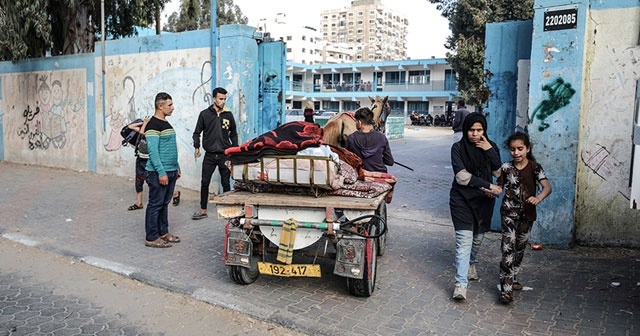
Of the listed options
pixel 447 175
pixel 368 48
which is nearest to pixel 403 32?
pixel 368 48

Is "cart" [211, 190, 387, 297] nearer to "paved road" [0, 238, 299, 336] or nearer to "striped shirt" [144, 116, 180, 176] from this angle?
"paved road" [0, 238, 299, 336]

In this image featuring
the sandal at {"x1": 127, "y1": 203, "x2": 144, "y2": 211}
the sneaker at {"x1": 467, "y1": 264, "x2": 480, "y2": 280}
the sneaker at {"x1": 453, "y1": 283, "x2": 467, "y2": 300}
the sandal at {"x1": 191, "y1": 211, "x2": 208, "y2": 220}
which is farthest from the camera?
the sandal at {"x1": 127, "y1": 203, "x2": 144, "y2": 211}

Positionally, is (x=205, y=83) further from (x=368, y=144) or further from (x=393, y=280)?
(x=393, y=280)

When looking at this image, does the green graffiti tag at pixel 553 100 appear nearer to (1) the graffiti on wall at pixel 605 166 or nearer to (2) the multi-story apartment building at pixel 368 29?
(1) the graffiti on wall at pixel 605 166

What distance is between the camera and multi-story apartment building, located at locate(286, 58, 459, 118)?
5216 centimetres

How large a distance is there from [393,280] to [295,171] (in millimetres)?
1633

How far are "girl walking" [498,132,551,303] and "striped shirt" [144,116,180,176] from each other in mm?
3729

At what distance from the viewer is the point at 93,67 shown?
464 inches

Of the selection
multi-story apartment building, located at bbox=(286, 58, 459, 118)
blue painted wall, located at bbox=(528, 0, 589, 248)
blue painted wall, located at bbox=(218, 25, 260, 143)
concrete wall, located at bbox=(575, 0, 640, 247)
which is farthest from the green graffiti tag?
multi-story apartment building, located at bbox=(286, 58, 459, 118)

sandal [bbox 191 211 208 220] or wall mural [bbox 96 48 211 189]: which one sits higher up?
wall mural [bbox 96 48 211 189]

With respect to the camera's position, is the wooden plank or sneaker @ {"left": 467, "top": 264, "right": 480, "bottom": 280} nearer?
the wooden plank

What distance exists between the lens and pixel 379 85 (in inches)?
2227

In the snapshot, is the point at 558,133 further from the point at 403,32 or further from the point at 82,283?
the point at 403,32

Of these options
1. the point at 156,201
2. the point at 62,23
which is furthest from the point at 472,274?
the point at 62,23
